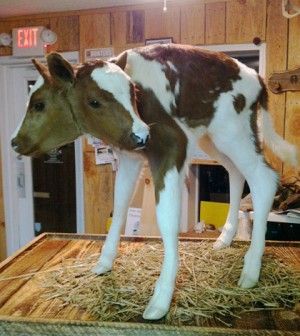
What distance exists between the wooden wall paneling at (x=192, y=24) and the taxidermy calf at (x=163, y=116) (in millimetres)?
1262

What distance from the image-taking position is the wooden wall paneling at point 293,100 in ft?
6.80

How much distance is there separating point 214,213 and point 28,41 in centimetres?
161

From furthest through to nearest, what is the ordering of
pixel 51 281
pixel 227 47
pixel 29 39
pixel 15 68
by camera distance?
pixel 15 68 → pixel 29 39 → pixel 227 47 → pixel 51 281

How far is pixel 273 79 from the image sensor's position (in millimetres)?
2053

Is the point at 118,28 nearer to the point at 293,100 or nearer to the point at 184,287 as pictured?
the point at 293,100

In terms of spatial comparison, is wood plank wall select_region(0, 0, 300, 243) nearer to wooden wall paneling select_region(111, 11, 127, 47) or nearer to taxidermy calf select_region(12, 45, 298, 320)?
wooden wall paneling select_region(111, 11, 127, 47)

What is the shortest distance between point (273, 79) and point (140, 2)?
35.1 inches

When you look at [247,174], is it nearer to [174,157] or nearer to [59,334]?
[174,157]

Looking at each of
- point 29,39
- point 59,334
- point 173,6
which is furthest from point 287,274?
point 29,39

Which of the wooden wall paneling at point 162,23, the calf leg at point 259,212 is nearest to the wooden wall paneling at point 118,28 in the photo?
the wooden wall paneling at point 162,23

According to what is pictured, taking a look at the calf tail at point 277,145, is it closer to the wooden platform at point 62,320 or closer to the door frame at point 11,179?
the wooden platform at point 62,320

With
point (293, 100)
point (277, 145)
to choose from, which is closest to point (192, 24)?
point (293, 100)

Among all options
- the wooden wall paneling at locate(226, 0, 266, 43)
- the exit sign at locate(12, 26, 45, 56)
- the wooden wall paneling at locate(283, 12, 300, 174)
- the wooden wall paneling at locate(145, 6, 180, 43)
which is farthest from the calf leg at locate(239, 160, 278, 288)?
the exit sign at locate(12, 26, 45, 56)

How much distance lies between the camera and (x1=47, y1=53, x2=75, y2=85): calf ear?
822 mm
